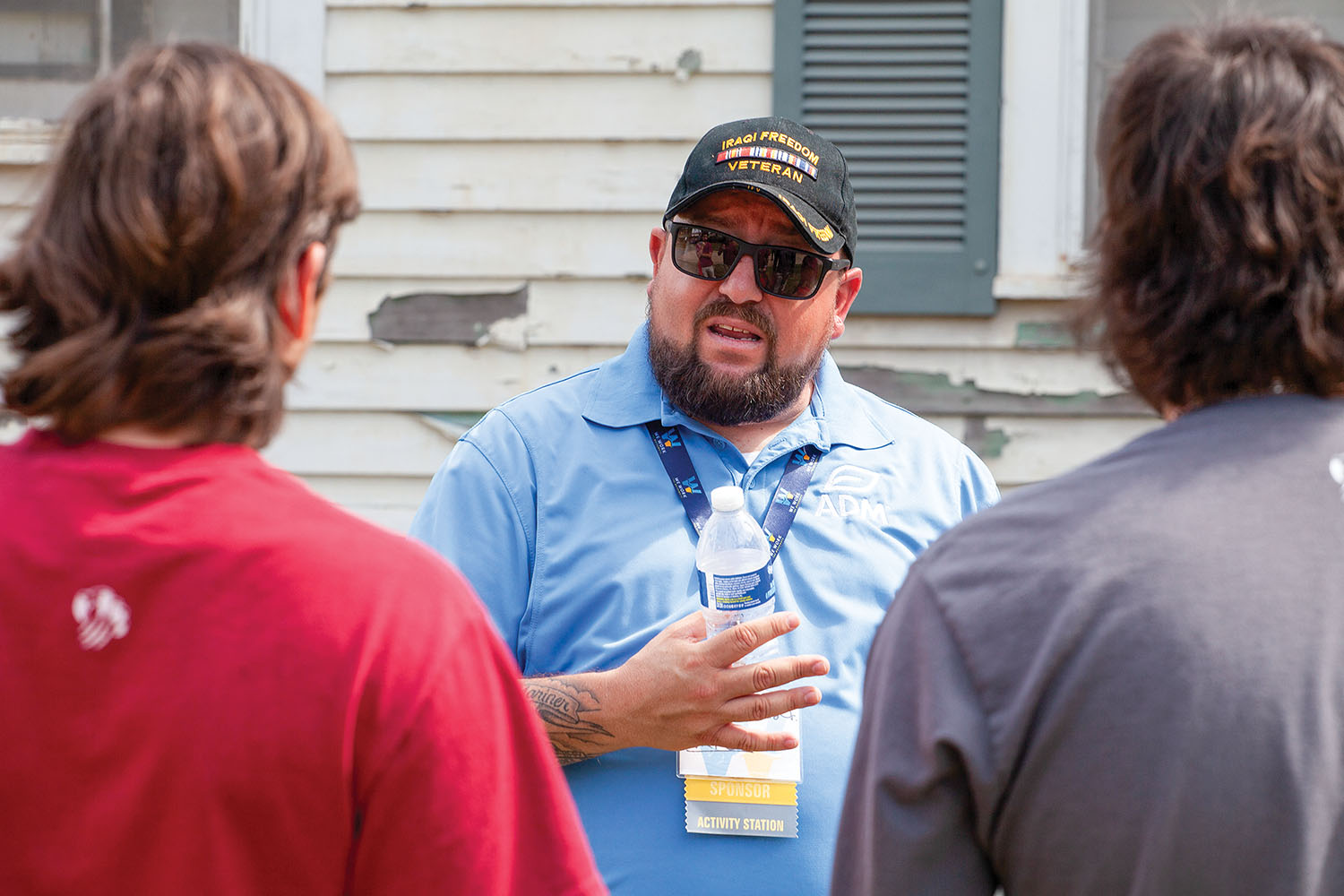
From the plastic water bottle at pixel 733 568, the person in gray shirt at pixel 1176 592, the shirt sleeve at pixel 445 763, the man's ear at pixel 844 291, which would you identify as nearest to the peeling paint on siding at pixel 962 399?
the man's ear at pixel 844 291

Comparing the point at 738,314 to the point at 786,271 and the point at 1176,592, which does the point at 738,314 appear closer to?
the point at 786,271

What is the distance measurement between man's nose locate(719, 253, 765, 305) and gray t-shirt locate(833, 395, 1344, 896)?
129cm

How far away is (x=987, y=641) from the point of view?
3.96 feet

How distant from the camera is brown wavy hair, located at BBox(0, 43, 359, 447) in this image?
109 centimetres

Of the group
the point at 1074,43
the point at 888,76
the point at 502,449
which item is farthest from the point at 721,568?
the point at 1074,43

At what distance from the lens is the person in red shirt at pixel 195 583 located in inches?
42.2

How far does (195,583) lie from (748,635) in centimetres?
106

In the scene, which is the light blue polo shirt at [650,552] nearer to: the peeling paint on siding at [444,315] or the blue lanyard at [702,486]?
the blue lanyard at [702,486]

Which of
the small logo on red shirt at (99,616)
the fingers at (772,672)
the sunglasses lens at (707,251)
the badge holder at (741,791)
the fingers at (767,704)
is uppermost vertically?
the sunglasses lens at (707,251)

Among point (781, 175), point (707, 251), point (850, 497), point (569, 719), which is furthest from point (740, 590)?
point (781, 175)

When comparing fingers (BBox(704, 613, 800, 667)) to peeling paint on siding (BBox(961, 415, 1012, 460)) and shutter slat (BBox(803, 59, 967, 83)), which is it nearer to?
peeling paint on siding (BBox(961, 415, 1012, 460))

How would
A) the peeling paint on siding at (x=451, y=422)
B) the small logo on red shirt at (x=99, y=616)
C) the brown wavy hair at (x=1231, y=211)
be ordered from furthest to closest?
the peeling paint on siding at (x=451, y=422) < the brown wavy hair at (x=1231, y=211) < the small logo on red shirt at (x=99, y=616)

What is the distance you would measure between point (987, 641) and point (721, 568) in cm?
87

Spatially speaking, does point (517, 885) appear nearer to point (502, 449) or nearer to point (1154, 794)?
point (1154, 794)
